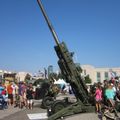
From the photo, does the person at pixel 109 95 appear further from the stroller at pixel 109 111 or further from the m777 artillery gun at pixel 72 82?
the m777 artillery gun at pixel 72 82

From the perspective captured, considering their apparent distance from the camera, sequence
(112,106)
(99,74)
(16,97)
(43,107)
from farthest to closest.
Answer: (99,74)
(16,97)
(43,107)
(112,106)

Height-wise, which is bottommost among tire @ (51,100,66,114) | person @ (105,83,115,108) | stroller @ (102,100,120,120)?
stroller @ (102,100,120,120)

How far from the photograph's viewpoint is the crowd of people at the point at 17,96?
69.2 ft

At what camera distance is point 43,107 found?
68.6 ft

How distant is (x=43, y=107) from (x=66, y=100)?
14.7 feet

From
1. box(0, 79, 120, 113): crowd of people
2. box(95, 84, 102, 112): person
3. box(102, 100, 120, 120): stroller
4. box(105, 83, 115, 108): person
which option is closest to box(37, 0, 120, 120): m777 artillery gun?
box(95, 84, 102, 112): person

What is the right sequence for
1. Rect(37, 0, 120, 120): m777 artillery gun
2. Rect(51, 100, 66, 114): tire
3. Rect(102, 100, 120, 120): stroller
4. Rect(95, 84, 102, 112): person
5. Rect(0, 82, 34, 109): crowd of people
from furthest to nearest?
Rect(0, 82, 34, 109): crowd of people < Rect(51, 100, 66, 114): tire < Rect(37, 0, 120, 120): m777 artillery gun < Rect(95, 84, 102, 112): person < Rect(102, 100, 120, 120): stroller

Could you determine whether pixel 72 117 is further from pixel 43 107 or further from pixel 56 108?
pixel 43 107

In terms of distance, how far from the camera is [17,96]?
23.2 meters

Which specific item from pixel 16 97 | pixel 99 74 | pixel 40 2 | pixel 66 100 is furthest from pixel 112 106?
pixel 99 74

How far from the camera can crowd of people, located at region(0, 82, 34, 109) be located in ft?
69.2

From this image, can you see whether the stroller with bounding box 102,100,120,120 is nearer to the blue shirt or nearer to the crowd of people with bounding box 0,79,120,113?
the crowd of people with bounding box 0,79,120,113

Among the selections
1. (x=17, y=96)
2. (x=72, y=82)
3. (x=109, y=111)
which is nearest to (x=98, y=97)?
(x=72, y=82)

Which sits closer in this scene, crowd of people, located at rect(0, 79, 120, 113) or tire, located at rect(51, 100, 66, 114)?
tire, located at rect(51, 100, 66, 114)
